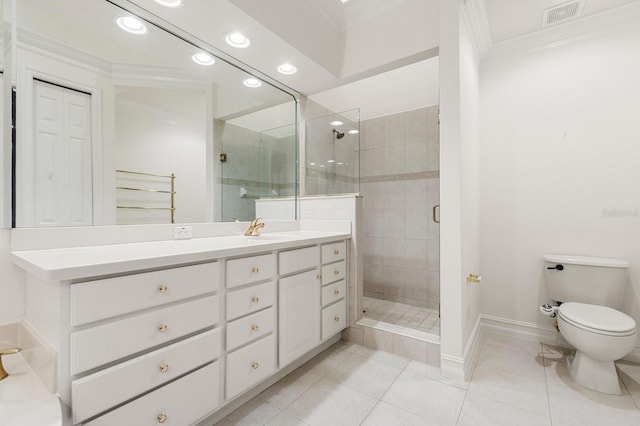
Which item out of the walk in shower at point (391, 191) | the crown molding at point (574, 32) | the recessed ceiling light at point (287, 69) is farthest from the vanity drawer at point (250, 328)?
the crown molding at point (574, 32)

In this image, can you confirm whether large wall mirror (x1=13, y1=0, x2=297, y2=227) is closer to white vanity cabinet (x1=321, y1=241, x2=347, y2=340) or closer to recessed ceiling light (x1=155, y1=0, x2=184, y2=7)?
recessed ceiling light (x1=155, y1=0, x2=184, y2=7)

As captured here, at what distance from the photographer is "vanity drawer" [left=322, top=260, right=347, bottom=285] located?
2.12 metres

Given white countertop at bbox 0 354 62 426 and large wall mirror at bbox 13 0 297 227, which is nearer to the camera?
white countertop at bbox 0 354 62 426

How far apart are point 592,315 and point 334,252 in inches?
65.6

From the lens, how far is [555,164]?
7.56 ft

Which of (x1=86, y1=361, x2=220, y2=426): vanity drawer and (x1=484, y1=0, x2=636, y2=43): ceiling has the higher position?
(x1=484, y1=0, x2=636, y2=43): ceiling

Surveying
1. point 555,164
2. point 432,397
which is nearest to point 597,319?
Answer: point 432,397

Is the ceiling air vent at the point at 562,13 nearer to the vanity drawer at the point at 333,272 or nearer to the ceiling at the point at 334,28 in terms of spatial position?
the ceiling at the point at 334,28

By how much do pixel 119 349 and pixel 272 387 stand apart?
1.04 metres

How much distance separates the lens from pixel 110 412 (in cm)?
100

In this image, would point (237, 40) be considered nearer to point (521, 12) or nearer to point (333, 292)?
point (333, 292)

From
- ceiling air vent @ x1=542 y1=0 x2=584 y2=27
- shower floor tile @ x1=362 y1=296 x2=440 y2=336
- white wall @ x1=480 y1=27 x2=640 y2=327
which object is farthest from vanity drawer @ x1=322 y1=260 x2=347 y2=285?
ceiling air vent @ x1=542 y1=0 x2=584 y2=27

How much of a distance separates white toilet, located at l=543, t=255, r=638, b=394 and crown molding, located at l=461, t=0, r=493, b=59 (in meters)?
1.79

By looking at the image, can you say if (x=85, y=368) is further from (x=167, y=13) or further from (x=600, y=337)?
(x=600, y=337)
